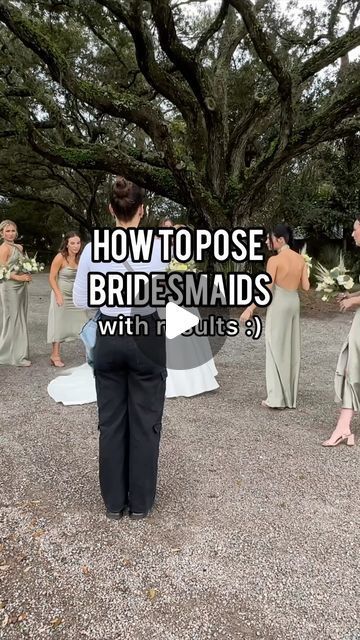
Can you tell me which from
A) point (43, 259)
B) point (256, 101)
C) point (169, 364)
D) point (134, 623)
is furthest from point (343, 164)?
point (43, 259)

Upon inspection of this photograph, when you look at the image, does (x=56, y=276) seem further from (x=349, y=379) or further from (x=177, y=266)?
(x=349, y=379)

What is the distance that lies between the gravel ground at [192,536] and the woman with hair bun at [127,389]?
266 mm

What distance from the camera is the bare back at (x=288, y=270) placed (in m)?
5.75

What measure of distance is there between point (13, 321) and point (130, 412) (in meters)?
4.97

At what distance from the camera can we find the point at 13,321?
Result: 25.7 ft

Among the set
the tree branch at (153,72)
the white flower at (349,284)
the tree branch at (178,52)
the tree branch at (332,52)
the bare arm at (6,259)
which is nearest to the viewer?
the white flower at (349,284)

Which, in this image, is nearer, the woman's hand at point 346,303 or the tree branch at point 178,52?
the woman's hand at point 346,303

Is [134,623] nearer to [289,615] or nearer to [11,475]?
[289,615]

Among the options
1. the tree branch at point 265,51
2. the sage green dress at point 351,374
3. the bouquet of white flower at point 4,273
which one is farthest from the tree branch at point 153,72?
the sage green dress at point 351,374

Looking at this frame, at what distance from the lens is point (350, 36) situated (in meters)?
11.4

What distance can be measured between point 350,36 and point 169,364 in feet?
31.1

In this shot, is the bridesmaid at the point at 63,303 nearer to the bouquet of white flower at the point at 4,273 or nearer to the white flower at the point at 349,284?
the bouquet of white flower at the point at 4,273

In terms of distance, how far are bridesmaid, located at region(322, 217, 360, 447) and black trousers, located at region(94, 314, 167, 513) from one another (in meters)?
2.21

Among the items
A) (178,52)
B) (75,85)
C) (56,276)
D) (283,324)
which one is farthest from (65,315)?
(178,52)
